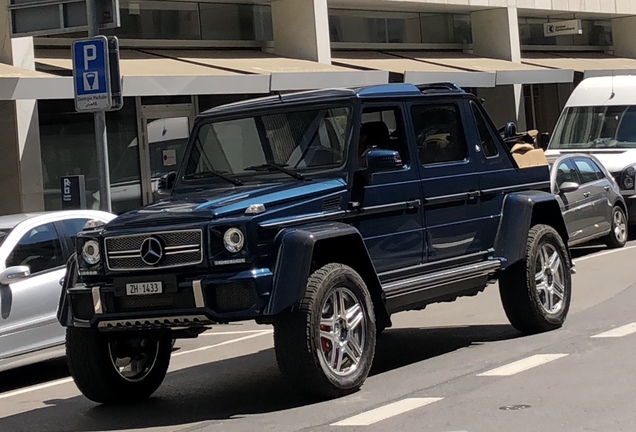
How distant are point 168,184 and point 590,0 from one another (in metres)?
26.2

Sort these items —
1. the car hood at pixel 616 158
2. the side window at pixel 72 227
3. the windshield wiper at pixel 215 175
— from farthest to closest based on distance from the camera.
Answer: the car hood at pixel 616 158 → the side window at pixel 72 227 → the windshield wiper at pixel 215 175

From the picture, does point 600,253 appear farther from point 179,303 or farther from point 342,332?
point 179,303

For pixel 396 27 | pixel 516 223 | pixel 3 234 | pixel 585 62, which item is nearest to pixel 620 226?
pixel 516 223

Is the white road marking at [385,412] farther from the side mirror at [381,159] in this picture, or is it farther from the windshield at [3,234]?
the windshield at [3,234]

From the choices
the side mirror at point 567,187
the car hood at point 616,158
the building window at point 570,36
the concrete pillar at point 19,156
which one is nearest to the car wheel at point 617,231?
the car hood at point 616,158

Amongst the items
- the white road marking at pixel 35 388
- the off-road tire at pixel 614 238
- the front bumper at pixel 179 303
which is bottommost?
the white road marking at pixel 35 388

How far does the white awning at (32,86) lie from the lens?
1694 centimetres

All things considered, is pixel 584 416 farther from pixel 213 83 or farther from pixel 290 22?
pixel 290 22

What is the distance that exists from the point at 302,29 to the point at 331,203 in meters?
16.8

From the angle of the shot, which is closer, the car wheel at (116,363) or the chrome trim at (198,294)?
the chrome trim at (198,294)

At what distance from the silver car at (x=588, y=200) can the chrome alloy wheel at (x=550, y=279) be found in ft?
19.2

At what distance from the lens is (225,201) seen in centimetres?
813

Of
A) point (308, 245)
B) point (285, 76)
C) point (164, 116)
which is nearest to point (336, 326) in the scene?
point (308, 245)

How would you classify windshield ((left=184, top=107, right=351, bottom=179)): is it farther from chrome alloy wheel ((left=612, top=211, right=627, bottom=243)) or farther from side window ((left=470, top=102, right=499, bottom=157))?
chrome alloy wheel ((left=612, top=211, right=627, bottom=243))
